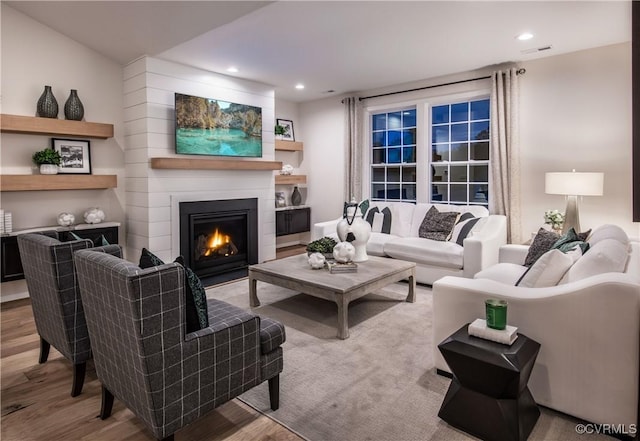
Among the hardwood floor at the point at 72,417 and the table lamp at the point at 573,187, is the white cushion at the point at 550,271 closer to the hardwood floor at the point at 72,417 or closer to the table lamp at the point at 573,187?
the hardwood floor at the point at 72,417

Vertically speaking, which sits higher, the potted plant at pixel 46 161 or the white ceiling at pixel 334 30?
the white ceiling at pixel 334 30

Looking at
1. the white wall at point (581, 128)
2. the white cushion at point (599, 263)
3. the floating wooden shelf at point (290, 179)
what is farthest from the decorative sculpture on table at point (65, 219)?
the white wall at point (581, 128)

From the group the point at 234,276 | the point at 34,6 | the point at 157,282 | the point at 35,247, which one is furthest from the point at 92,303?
the point at 34,6

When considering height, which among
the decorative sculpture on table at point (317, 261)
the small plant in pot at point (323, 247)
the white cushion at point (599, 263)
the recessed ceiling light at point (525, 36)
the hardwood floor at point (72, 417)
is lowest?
the hardwood floor at point (72, 417)

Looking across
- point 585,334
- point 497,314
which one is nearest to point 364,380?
point 497,314

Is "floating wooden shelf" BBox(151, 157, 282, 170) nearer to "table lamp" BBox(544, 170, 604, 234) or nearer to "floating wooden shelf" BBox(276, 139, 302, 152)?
"floating wooden shelf" BBox(276, 139, 302, 152)

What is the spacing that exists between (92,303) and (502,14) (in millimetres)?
3731

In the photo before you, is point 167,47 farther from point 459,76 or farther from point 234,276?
point 459,76

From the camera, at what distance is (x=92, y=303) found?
1.85 m

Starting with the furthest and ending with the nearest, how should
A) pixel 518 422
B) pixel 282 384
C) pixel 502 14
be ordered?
pixel 502 14
pixel 282 384
pixel 518 422

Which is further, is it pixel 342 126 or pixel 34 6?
pixel 342 126

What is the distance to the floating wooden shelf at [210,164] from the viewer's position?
4469mm

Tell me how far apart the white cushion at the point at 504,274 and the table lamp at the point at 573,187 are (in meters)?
1.09

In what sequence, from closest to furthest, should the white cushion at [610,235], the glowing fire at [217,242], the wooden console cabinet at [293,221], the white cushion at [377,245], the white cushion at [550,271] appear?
the white cushion at [550,271], the white cushion at [610,235], the white cushion at [377,245], the glowing fire at [217,242], the wooden console cabinet at [293,221]
